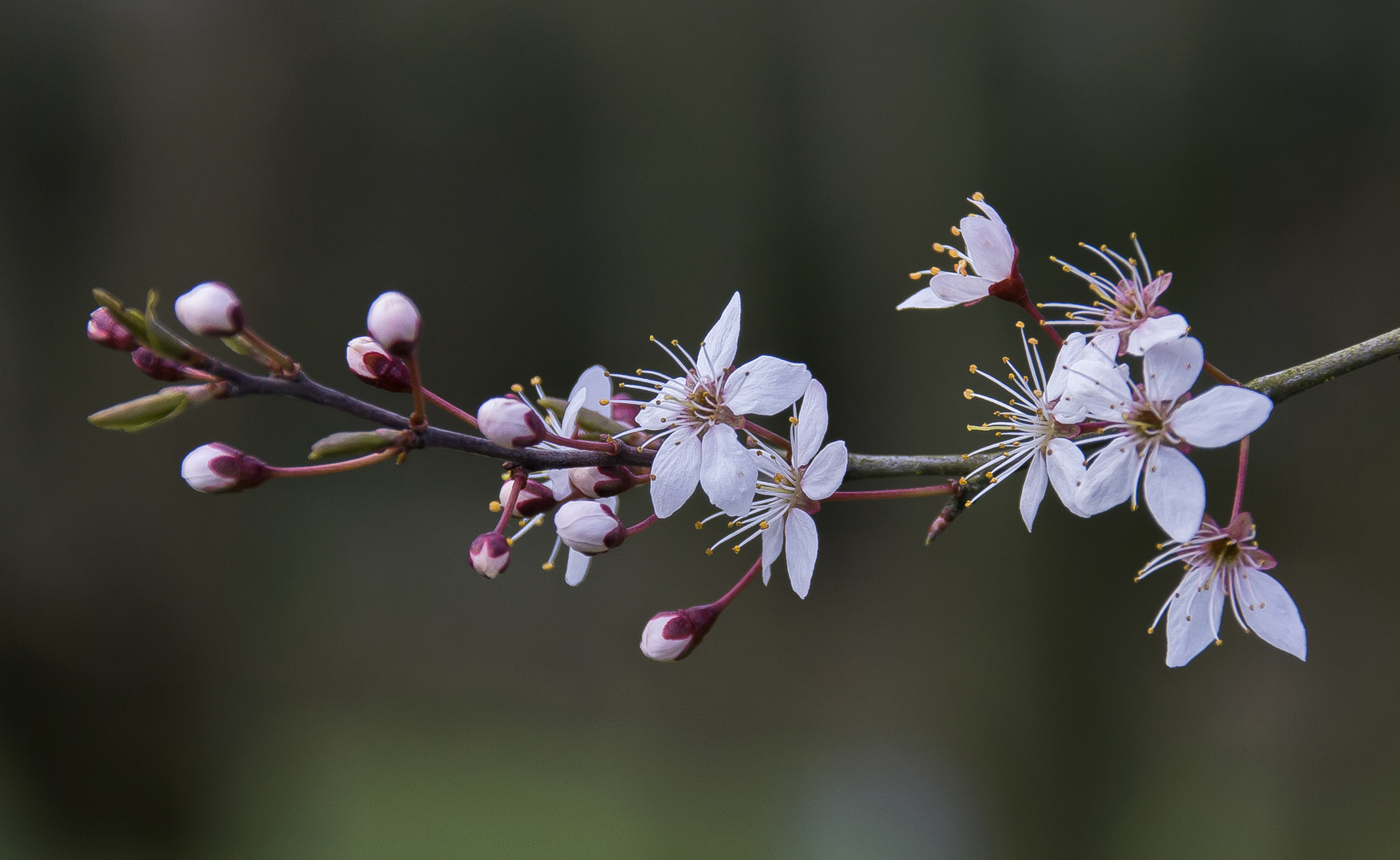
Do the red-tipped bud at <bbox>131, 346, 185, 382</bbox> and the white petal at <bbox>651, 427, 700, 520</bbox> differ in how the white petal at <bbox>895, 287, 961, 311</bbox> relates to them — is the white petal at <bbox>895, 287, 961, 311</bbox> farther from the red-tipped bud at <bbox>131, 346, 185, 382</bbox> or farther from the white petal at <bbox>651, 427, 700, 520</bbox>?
the red-tipped bud at <bbox>131, 346, 185, 382</bbox>

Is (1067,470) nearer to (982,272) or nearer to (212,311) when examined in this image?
(982,272)

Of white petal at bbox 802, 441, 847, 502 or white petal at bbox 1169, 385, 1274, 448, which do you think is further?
white petal at bbox 802, 441, 847, 502

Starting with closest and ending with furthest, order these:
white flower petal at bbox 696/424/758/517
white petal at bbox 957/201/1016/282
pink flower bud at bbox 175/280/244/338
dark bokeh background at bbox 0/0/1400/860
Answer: pink flower bud at bbox 175/280/244/338 → white flower petal at bbox 696/424/758/517 → white petal at bbox 957/201/1016/282 → dark bokeh background at bbox 0/0/1400/860

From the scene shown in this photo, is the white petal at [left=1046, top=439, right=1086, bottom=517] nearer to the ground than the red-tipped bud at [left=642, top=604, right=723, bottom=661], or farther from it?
farther from it

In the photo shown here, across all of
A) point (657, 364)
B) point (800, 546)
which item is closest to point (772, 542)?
point (800, 546)

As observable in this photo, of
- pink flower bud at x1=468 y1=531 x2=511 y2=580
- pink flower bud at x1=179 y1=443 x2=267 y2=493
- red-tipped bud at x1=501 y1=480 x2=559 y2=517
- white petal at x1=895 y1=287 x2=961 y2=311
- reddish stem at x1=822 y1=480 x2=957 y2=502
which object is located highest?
white petal at x1=895 y1=287 x2=961 y2=311

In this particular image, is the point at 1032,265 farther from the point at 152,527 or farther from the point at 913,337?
the point at 152,527

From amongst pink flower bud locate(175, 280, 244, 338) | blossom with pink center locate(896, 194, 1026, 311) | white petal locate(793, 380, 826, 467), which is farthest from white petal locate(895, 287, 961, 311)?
pink flower bud locate(175, 280, 244, 338)
